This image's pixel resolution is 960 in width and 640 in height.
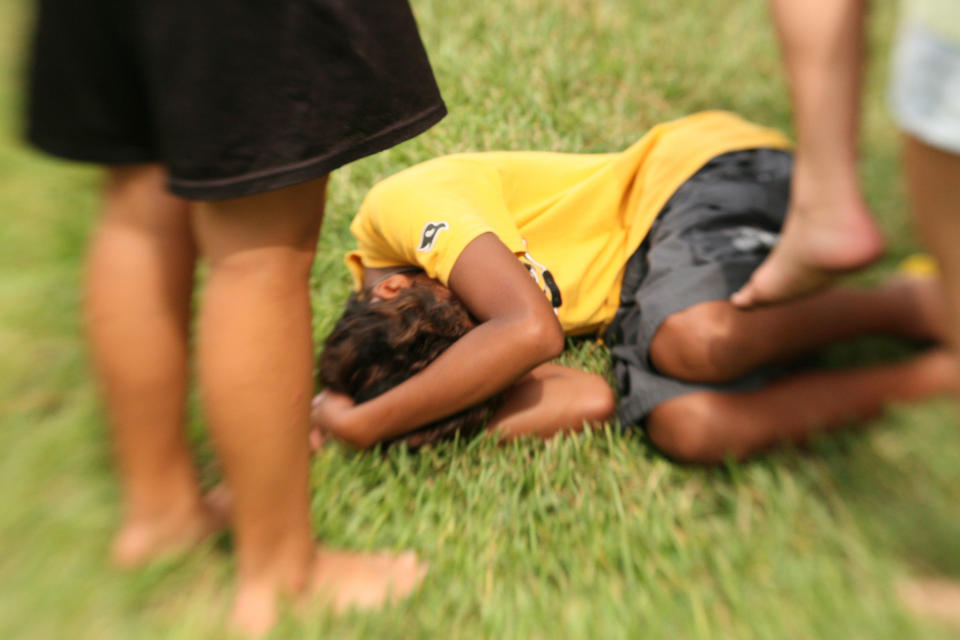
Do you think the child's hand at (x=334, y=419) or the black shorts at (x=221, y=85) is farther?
the child's hand at (x=334, y=419)

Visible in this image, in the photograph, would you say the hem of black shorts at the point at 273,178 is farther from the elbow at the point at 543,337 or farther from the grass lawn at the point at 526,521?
the elbow at the point at 543,337

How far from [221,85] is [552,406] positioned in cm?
99

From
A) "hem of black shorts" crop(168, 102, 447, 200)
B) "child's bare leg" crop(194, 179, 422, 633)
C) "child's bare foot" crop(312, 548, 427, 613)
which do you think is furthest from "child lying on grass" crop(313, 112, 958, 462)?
"hem of black shorts" crop(168, 102, 447, 200)

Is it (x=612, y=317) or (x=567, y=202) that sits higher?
(x=567, y=202)

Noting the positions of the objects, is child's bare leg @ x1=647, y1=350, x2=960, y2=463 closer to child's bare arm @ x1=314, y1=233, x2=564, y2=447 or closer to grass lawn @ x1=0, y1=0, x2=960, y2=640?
grass lawn @ x1=0, y1=0, x2=960, y2=640

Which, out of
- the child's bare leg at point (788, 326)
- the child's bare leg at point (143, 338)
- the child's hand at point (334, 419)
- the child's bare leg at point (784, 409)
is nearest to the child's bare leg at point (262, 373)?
the child's bare leg at point (143, 338)

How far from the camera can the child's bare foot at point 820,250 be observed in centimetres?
108

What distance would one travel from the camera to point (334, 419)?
1596 millimetres

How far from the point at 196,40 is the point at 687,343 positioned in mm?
1117

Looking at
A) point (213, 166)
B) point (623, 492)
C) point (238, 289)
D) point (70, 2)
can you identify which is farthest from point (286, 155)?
point (623, 492)

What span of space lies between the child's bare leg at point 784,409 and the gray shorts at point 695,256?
54 mm

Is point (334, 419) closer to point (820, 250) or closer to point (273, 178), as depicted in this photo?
point (273, 178)

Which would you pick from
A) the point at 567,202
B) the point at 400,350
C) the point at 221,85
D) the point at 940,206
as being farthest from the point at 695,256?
the point at 221,85

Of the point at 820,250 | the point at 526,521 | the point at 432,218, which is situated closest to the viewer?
the point at 820,250
